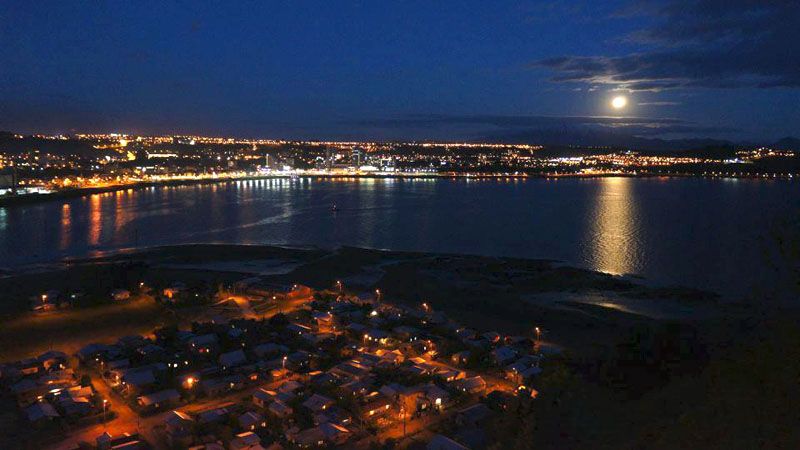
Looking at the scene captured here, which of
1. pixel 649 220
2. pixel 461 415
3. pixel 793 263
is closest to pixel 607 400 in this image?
pixel 461 415

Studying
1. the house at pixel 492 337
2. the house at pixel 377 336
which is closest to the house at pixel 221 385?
the house at pixel 377 336

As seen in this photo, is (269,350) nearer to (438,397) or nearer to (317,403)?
(317,403)

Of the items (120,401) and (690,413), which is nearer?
(690,413)

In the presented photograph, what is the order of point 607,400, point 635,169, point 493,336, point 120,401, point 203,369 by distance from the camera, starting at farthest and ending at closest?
point 635,169
point 493,336
point 203,369
point 120,401
point 607,400

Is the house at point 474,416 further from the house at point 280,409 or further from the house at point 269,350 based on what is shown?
the house at point 269,350

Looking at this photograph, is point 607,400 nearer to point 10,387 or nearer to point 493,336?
point 493,336

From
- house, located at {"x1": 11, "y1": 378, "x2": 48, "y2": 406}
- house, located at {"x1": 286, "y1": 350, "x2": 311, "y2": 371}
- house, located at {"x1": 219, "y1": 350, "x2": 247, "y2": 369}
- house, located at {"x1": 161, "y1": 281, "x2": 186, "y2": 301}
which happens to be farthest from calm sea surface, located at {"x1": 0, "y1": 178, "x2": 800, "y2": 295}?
house, located at {"x1": 11, "y1": 378, "x2": 48, "y2": 406}

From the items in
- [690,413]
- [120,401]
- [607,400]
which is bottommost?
[120,401]
